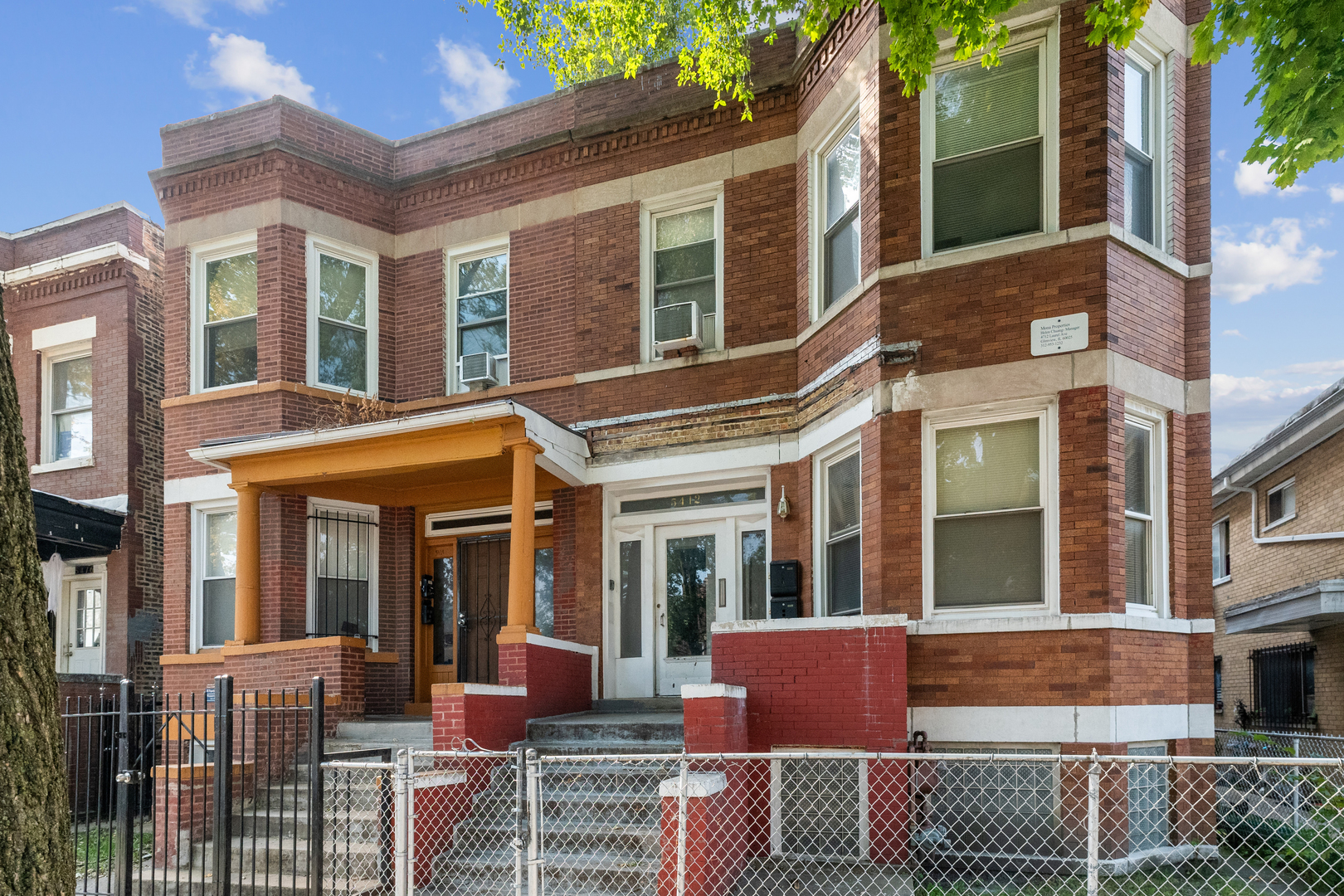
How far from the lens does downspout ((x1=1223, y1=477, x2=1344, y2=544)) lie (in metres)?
15.6

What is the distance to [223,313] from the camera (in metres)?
13.7

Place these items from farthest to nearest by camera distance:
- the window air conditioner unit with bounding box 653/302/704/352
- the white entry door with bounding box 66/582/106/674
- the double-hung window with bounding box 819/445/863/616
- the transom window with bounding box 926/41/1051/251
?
the white entry door with bounding box 66/582/106/674
the window air conditioner unit with bounding box 653/302/704/352
the double-hung window with bounding box 819/445/863/616
the transom window with bounding box 926/41/1051/251

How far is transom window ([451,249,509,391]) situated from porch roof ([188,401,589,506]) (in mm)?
1733

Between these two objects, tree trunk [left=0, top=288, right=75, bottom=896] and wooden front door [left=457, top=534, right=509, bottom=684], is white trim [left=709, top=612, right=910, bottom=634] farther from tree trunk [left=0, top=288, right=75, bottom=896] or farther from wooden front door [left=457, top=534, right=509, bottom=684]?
tree trunk [left=0, top=288, right=75, bottom=896]

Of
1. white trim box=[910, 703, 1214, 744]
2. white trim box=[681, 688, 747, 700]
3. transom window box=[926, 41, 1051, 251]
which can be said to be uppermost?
transom window box=[926, 41, 1051, 251]

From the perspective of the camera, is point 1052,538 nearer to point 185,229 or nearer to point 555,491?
point 555,491

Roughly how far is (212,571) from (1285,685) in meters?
16.2

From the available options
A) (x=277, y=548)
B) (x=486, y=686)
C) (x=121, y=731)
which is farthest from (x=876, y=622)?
(x=277, y=548)

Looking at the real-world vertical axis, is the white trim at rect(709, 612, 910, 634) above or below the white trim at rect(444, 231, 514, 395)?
below

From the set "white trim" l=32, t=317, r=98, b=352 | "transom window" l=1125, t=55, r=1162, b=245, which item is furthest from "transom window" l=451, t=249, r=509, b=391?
"transom window" l=1125, t=55, r=1162, b=245

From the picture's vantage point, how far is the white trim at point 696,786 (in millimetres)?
7359

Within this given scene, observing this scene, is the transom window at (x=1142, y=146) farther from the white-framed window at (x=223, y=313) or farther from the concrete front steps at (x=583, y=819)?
the white-framed window at (x=223, y=313)

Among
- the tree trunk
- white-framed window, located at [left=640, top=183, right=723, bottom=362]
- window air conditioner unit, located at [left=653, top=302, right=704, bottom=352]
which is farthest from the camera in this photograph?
white-framed window, located at [left=640, top=183, right=723, bottom=362]

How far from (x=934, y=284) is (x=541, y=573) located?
5.83 m
